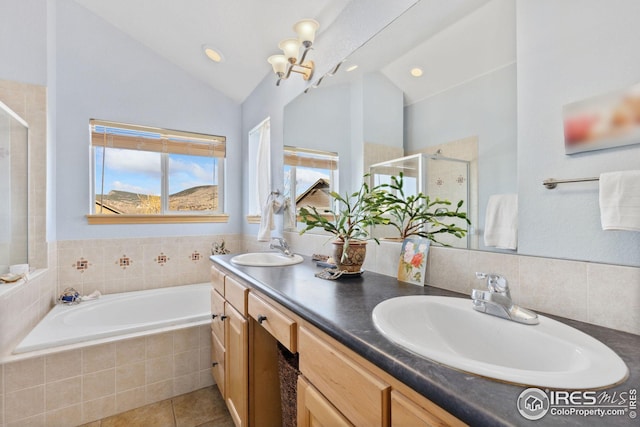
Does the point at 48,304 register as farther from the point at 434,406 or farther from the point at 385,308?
the point at 434,406

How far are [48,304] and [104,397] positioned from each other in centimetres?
97

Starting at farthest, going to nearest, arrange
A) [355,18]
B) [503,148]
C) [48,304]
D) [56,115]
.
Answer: [56,115]
[48,304]
[355,18]
[503,148]

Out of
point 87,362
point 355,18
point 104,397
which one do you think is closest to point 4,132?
point 87,362

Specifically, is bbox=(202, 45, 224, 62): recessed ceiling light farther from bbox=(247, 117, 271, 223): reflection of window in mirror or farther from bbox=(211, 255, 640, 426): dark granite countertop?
bbox=(211, 255, 640, 426): dark granite countertop

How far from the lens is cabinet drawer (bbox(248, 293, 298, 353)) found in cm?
98

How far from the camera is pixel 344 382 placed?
0.72m

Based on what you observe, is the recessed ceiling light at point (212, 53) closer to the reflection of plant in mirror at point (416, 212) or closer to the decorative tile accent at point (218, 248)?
the decorative tile accent at point (218, 248)

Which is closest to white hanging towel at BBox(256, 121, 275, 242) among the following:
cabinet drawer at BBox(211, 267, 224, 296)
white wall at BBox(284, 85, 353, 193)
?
white wall at BBox(284, 85, 353, 193)

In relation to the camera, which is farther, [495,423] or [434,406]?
[434,406]

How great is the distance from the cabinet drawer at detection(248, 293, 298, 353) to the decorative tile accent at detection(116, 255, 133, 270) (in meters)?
1.99

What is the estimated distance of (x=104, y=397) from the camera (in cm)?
184

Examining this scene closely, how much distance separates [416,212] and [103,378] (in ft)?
6.78

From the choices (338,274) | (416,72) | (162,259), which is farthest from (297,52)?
(162,259)

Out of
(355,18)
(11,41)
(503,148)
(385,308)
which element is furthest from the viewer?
(11,41)
